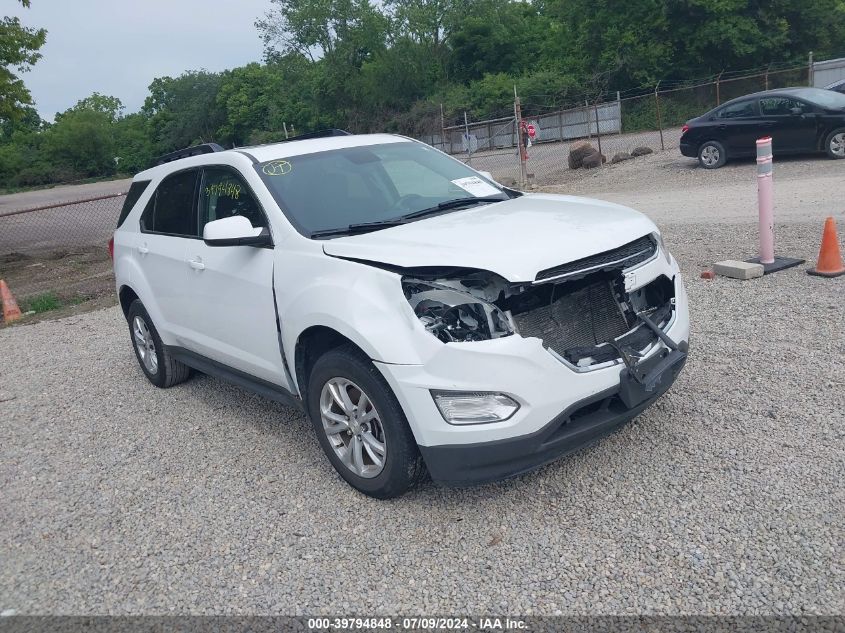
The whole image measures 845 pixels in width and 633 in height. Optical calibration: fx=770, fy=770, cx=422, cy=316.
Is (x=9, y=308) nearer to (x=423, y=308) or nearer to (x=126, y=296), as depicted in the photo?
(x=126, y=296)

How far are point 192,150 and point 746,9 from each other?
3885cm

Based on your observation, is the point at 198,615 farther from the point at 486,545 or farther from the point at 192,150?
the point at 192,150

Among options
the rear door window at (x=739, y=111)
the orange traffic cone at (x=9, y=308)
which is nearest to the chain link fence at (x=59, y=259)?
the orange traffic cone at (x=9, y=308)

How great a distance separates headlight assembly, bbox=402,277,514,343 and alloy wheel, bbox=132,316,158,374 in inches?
134

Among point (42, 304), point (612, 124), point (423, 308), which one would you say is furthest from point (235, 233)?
point (612, 124)

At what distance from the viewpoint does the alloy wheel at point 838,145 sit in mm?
15047

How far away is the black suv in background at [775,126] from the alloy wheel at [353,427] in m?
14.4

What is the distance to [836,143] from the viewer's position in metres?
15.1

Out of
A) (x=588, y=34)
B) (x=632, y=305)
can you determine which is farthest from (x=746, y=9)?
(x=632, y=305)

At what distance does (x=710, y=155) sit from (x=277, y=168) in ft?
47.6

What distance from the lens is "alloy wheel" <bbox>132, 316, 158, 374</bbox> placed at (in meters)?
6.50

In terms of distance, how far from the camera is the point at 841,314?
240 inches

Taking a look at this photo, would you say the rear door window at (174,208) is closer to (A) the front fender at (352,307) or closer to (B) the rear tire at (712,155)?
(A) the front fender at (352,307)

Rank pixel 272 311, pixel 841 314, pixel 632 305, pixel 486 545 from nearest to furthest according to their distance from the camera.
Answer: pixel 486 545 → pixel 632 305 → pixel 272 311 → pixel 841 314
